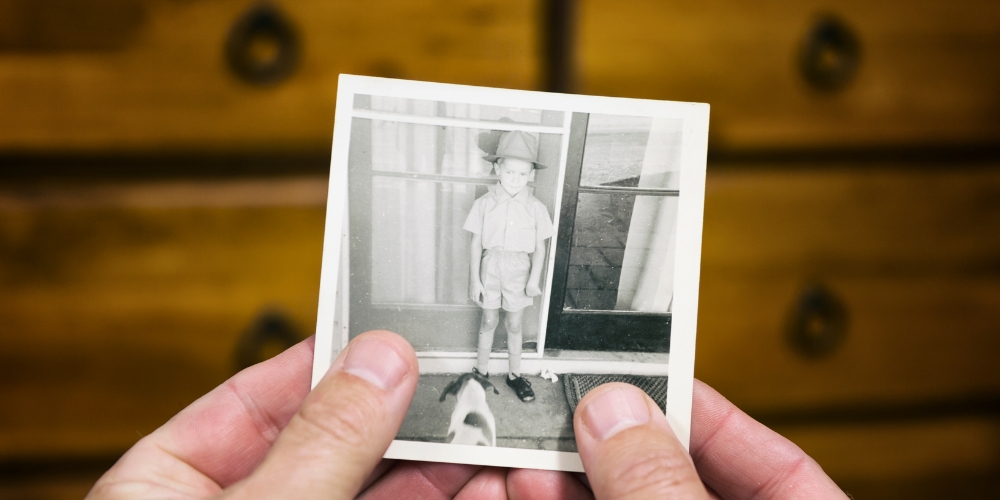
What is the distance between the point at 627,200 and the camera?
0.46 m

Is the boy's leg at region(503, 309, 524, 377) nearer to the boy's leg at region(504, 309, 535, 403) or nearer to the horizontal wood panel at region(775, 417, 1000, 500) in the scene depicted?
the boy's leg at region(504, 309, 535, 403)

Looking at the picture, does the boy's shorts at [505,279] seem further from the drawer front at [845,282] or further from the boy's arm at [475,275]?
the drawer front at [845,282]

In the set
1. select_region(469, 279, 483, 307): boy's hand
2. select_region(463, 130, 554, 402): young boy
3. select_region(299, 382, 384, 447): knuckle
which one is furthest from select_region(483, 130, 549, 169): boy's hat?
select_region(299, 382, 384, 447): knuckle

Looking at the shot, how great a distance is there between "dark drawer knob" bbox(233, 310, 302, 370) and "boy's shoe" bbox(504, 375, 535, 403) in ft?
0.96

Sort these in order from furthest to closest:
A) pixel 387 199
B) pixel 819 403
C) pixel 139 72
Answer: pixel 819 403 < pixel 139 72 < pixel 387 199

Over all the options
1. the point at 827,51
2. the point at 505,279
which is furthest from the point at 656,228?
the point at 827,51

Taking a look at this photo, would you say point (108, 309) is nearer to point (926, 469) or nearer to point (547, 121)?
point (547, 121)

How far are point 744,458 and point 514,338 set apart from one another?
237 millimetres

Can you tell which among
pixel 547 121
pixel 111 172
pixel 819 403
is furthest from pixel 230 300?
pixel 819 403

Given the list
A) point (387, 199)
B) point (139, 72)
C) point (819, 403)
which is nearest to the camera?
point (387, 199)

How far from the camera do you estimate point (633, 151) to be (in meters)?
0.46

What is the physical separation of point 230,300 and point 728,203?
1.96ft

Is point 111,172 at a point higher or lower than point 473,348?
higher

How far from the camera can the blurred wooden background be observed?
0.56 m
